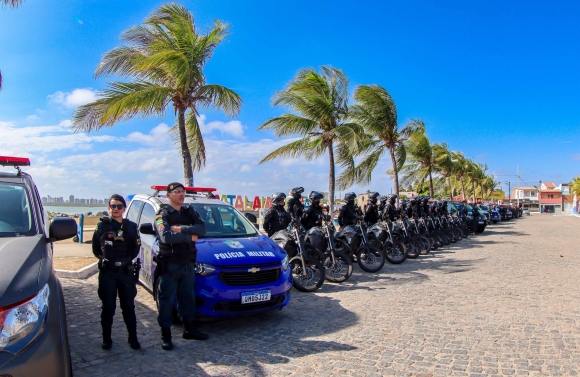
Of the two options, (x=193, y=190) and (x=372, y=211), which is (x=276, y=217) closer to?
(x=193, y=190)

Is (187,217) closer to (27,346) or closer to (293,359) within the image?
(293,359)

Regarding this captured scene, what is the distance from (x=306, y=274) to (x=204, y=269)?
2603 mm

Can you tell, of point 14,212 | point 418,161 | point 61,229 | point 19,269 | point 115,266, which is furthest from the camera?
point 418,161

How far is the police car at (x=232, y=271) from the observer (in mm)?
4836

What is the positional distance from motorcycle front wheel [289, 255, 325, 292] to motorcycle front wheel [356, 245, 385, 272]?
2.32 meters

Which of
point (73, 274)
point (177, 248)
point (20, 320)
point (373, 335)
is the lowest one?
point (373, 335)

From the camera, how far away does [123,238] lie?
14.3 ft

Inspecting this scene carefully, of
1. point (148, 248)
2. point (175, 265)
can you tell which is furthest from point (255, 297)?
point (148, 248)

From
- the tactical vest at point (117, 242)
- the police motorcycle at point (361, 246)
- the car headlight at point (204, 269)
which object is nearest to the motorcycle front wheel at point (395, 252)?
the police motorcycle at point (361, 246)

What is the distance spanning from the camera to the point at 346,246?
29.4 ft

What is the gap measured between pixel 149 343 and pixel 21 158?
237 centimetres

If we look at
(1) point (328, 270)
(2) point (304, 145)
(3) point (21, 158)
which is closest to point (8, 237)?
(3) point (21, 158)

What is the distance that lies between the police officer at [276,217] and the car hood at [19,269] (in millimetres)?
5846

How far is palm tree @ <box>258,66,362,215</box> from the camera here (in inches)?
631
